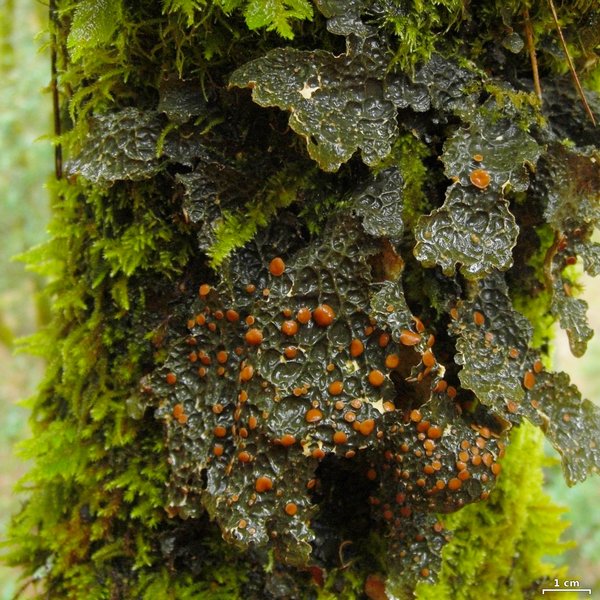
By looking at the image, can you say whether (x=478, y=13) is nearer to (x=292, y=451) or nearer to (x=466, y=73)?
(x=466, y=73)

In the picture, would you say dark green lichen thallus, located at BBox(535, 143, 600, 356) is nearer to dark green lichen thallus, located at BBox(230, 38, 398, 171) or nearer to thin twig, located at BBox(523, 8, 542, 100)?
thin twig, located at BBox(523, 8, 542, 100)

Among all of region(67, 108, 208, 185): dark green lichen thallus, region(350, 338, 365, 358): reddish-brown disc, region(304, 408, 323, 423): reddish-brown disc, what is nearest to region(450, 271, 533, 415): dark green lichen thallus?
region(350, 338, 365, 358): reddish-brown disc

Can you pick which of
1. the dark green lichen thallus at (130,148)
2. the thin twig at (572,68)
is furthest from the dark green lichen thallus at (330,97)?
the thin twig at (572,68)

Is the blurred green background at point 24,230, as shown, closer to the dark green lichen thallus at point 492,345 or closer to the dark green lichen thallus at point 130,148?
the dark green lichen thallus at point 130,148

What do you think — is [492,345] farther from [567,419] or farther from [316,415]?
[316,415]

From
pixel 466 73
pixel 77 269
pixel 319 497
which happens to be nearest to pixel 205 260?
pixel 77 269

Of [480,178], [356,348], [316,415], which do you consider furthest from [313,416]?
[480,178]
